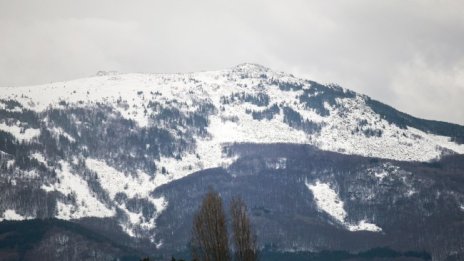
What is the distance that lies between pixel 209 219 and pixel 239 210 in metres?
7.95

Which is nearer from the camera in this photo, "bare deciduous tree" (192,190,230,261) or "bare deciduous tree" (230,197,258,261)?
"bare deciduous tree" (192,190,230,261)

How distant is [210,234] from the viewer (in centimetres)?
19362

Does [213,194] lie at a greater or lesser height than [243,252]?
greater

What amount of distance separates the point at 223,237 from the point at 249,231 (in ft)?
22.1

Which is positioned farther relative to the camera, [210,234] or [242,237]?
[242,237]

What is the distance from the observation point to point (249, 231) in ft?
646

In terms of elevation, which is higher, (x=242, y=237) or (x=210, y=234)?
(x=210, y=234)

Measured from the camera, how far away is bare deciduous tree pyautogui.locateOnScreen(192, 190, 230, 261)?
192375 millimetres

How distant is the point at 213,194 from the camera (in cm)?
19800

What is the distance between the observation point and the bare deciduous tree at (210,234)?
631 ft

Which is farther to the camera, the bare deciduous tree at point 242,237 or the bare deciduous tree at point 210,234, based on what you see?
the bare deciduous tree at point 242,237

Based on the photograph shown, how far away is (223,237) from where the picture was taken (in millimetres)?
193125

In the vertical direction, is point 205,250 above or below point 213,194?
below

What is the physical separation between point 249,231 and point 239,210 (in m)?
5.25
